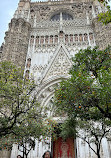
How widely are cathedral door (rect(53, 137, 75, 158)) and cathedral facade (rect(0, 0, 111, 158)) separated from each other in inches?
3.7

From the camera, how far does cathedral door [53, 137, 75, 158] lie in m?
10.1

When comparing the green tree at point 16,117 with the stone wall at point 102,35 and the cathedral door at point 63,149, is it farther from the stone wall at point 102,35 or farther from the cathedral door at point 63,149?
the stone wall at point 102,35

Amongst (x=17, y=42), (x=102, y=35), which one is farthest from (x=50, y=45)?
(x=102, y=35)

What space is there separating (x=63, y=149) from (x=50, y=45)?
9184 millimetres

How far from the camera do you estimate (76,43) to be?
14344 mm

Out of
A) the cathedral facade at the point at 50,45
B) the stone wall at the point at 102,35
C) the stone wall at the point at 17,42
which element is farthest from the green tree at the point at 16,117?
the stone wall at the point at 102,35

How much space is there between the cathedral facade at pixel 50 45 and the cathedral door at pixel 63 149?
93 mm

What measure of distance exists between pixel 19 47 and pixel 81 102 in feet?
32.2

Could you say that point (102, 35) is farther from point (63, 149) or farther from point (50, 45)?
point (63, 149)

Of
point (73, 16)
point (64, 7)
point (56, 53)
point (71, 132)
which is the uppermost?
point (64, 7)

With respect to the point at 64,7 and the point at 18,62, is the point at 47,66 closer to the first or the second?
the point at 18,62

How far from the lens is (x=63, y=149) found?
10.4 m

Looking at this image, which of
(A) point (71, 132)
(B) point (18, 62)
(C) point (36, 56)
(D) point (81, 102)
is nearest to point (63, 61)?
(C) point (36, 56)

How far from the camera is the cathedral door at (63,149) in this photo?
10118 mm
